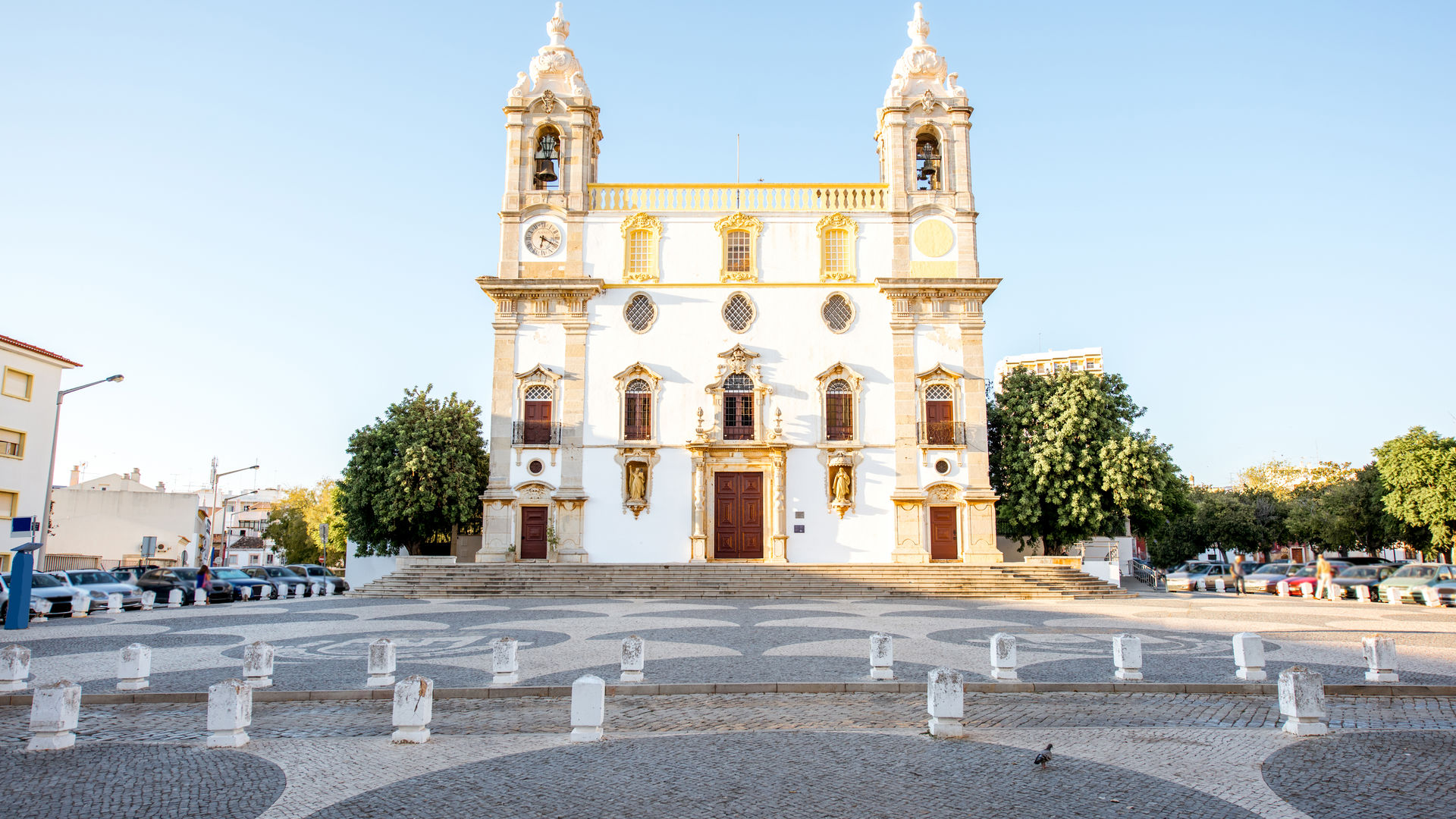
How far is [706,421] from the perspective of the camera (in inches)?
1243

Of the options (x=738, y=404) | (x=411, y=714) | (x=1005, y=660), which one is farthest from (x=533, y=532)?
(x=411, y=714)

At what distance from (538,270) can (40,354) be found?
1874cm

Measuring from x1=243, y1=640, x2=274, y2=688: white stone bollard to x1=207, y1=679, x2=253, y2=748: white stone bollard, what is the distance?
267cm

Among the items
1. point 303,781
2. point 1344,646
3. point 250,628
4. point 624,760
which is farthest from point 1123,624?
point 250,628

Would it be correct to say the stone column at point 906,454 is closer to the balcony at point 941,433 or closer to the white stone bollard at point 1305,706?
the balcony at point 941,433

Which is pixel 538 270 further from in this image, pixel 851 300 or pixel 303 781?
pixel 303 781

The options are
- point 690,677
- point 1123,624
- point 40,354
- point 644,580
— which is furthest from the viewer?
point 40,354

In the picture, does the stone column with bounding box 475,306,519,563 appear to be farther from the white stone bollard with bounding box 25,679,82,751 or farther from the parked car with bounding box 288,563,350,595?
the white stone bollard with bounding box 25,679,82,751

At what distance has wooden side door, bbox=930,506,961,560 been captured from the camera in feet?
100

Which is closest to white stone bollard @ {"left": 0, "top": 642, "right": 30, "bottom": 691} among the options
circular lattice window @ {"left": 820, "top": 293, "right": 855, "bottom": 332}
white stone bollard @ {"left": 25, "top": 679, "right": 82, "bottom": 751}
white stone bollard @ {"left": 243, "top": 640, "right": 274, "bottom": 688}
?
white stone bollard @ {"left": 243, "top": 640, "right": 274, "bottom": 688}

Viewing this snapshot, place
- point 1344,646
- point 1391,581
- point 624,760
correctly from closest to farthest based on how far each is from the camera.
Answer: point 624,760, point 1344,646, point 1391,581

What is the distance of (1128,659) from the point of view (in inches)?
414

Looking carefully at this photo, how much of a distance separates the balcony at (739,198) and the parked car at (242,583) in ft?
54.0

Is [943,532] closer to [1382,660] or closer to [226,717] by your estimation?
[1382,660]
